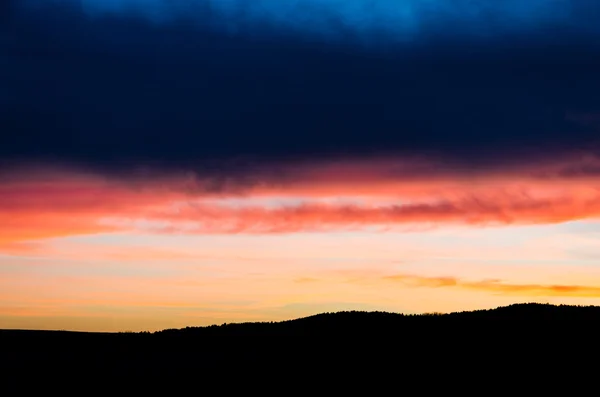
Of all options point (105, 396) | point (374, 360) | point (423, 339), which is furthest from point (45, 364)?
point (423, 339)

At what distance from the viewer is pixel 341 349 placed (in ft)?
134

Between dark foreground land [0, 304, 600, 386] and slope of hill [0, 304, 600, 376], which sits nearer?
dark foreground land [0, 304, 600, 386]

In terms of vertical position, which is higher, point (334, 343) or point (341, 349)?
point (334, 343)

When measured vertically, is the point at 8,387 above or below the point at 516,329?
below

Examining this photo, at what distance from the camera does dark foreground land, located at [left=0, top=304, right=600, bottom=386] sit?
3647 cm

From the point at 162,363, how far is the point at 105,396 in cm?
526

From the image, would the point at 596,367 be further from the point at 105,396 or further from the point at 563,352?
the point at 105,396

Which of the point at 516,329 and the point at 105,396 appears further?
the point at 516,329

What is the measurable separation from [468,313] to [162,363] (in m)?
17.5

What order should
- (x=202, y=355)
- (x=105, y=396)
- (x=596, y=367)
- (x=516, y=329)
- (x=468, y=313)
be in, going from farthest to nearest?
(x=468, y=313), (x=516, y=329), (x=202, y=355), (x=596, y=367), (x=105, y=396)

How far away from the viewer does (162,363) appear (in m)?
37.7

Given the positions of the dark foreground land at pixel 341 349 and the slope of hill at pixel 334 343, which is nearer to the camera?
the dark foreground land at pixel 341 349

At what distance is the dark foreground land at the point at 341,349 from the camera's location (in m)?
36.5

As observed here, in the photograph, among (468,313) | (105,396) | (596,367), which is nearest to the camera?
(105,396)
